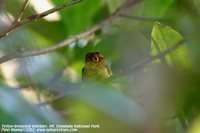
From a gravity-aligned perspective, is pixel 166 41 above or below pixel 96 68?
below

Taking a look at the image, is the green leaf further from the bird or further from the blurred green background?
the bird

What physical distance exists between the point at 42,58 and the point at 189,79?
26.4 inches

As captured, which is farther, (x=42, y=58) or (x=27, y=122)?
(x=42, y=58)

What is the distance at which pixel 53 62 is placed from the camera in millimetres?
1281

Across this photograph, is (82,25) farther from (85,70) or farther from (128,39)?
(128,39)

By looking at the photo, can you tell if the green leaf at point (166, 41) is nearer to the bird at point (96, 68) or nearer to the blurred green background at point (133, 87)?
the blurred green background at point (133, 87)

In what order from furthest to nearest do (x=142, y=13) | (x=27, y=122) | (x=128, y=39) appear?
(x=142, y=13)
(x=128, y=39)
(x=27, y=122)

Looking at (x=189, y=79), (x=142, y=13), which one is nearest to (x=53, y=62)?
(x=142, y=13)

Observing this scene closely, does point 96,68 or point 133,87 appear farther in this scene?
point 96,68

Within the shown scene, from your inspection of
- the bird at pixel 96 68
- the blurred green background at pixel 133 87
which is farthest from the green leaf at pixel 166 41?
the bird at pixel 96 68

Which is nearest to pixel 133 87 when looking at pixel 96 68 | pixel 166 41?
pixel 166 41

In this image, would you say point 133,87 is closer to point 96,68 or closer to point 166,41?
point 166,41

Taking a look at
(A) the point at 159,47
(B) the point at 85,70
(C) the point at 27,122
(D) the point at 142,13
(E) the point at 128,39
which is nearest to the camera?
(C) the point at 27,122

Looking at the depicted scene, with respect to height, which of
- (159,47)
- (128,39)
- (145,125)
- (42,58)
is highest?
(42,58)
